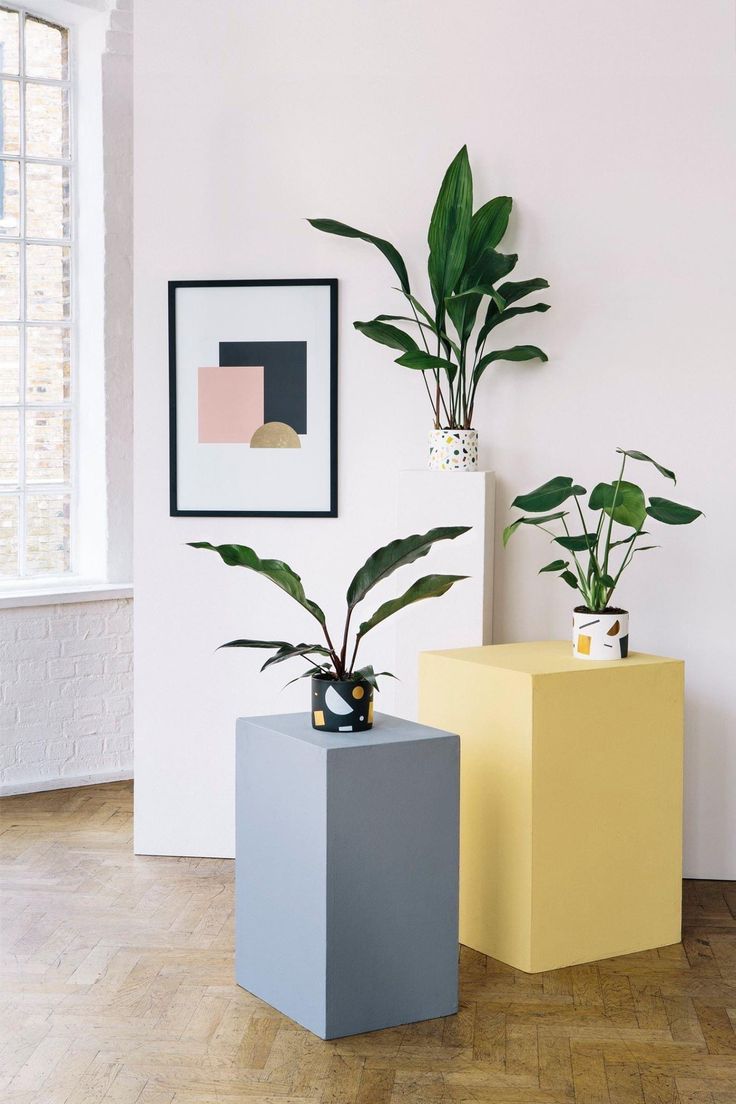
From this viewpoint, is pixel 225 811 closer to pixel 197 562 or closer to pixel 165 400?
pixel 197 562

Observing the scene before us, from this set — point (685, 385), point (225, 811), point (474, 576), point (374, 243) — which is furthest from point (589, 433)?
point (225, 811)

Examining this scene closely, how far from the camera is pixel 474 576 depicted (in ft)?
12.9

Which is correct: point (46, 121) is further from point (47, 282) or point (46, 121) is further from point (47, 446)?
point (47, 446)

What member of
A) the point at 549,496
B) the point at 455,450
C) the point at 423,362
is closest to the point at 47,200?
the point at 423,362

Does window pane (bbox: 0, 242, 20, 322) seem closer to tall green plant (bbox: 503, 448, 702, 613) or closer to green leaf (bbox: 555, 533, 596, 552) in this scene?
tall green plant (bbox: 503, 448, 702, 613)

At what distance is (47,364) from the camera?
18.3 ft

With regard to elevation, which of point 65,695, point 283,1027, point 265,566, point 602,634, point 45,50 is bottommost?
point 283,1027

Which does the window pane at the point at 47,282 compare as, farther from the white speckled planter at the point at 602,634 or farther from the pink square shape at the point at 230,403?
the white speckled planter at the point at 602,634

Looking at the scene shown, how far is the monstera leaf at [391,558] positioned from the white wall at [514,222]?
1.24 m

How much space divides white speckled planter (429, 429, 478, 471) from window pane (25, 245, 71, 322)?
2.36 meters

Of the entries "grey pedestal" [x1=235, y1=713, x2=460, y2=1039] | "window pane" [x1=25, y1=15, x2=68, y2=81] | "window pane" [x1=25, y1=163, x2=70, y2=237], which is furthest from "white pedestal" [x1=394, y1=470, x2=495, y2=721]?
"window pane" [x1=25, y1=15, x2=68, y2=81]

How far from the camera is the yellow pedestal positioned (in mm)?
3330

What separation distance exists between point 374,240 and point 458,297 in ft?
1.15

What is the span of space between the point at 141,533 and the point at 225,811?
996 mm
